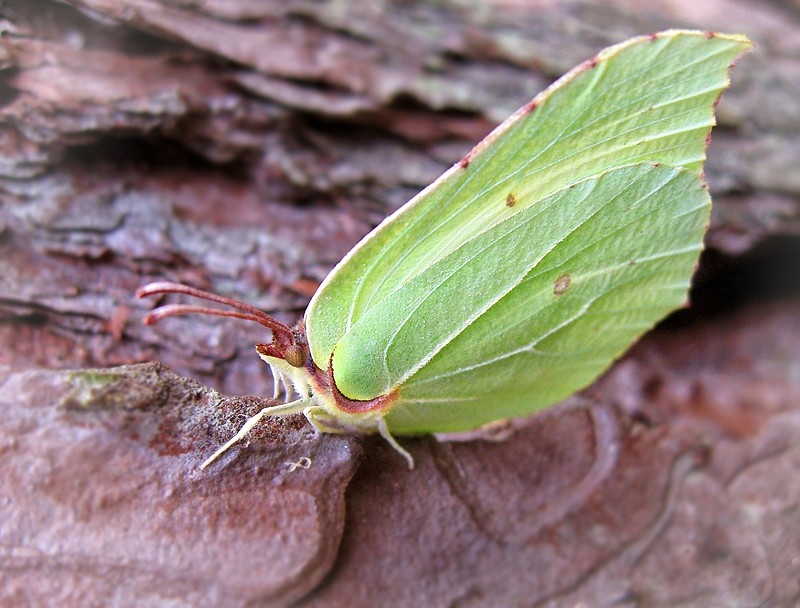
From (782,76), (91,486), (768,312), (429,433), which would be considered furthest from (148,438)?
(782,76)

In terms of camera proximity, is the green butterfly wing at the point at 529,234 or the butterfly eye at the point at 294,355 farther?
the butterfly eye at the point at 294,355

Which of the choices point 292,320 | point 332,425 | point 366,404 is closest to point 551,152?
point 366,404

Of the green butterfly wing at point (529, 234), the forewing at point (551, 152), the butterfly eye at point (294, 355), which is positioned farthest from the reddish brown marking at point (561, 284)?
the butterfly eye at point (294, 355)

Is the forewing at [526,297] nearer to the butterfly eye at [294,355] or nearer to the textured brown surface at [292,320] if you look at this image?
the butterfly eye at [294,355]

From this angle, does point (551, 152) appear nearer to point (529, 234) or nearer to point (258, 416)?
point (529, 234)

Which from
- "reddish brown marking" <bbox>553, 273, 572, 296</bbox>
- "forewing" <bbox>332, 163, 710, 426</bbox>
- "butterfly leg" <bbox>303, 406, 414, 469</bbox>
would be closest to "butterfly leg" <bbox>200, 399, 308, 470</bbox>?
"butterfly leg" <bbox>303, 406, 414, 469</bbox>

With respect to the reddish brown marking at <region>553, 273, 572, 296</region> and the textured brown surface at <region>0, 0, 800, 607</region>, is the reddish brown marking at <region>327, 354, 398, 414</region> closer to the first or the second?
the textured brown surface at <region>0, 0, 800, 607</region>

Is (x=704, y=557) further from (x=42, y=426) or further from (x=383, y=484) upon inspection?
(x=42, y=426)
